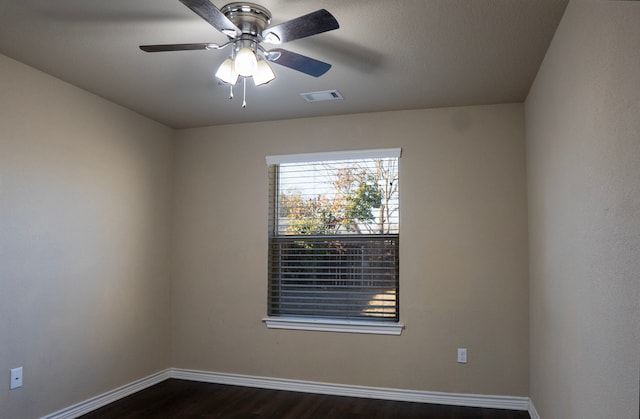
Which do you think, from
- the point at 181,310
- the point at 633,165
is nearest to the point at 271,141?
the point at 181,310

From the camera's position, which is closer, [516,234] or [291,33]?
[291,33]

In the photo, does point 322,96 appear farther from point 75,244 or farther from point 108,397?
point 108,397

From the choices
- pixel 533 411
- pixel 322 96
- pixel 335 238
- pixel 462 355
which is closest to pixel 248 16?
pixel 322 96

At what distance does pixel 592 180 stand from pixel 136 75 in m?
2.92

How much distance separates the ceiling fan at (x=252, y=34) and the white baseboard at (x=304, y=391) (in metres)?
2.76

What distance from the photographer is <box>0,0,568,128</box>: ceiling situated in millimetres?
2486

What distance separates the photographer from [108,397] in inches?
156

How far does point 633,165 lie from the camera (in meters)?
1.59

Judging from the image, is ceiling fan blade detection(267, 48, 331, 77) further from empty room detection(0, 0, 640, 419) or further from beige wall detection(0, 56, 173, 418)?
beige wall detection(0, 56, 173, 418)

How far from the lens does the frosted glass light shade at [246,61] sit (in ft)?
7.98

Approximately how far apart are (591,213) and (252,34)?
1836mm

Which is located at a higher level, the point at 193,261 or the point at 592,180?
the point at 592,180

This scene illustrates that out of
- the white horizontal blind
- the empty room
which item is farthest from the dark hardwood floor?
the white horizontal blind

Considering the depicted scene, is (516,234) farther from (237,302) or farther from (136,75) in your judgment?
(136,75)
